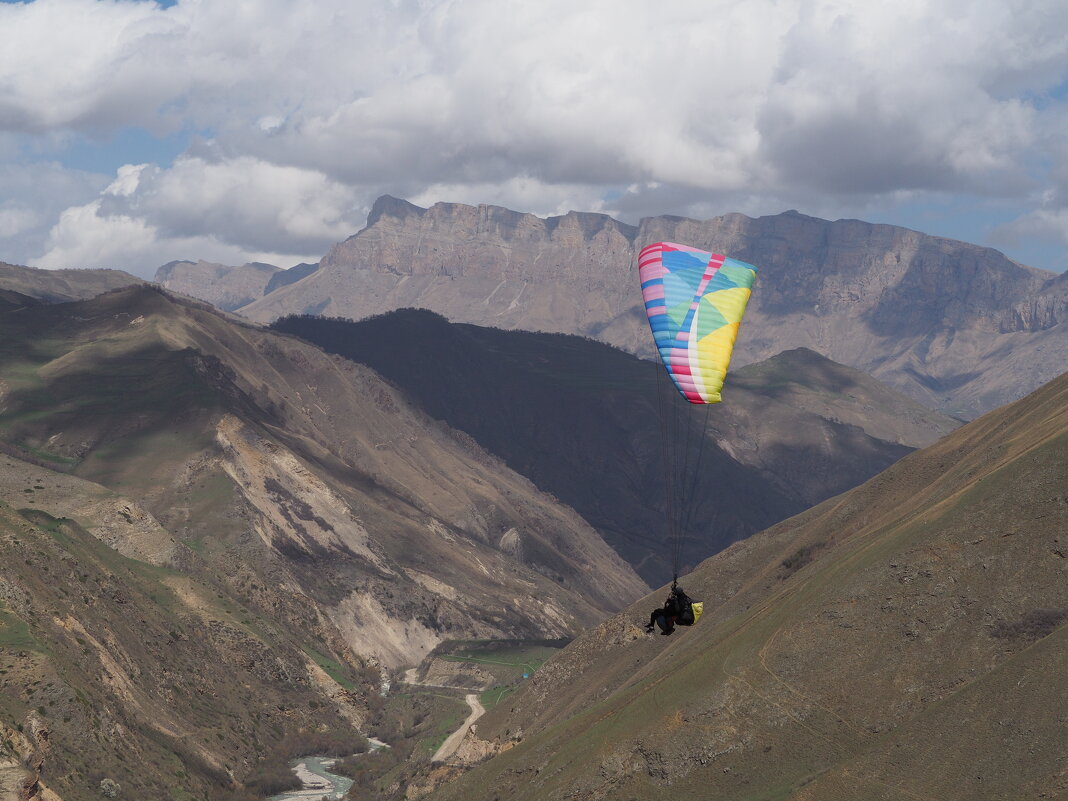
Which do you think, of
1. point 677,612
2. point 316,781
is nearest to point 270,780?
point 316,781

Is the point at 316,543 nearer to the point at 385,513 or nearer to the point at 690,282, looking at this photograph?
the point at 385,513

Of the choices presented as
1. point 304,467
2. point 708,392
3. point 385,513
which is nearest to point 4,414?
point 304,467

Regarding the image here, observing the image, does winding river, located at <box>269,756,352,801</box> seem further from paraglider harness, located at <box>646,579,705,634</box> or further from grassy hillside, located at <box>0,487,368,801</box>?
paraglider harness, located at <box>646,579,705,634</box>

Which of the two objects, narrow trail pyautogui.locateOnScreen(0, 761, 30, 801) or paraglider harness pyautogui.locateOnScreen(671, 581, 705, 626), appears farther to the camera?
narrow trail pyautogui.locateOnScreen(0, 761, 30, 801)

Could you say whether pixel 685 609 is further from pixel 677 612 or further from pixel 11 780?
pixel 11 780

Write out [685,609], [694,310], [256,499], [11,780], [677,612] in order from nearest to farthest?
[685,609] < [677,612] < [694,310] < [11,780] < [256,499]

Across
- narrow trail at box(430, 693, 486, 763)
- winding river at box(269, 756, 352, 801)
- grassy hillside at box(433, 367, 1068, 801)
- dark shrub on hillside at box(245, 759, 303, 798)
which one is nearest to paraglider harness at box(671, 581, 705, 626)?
grassy hillside at box(433, 367, 1068, 801)
